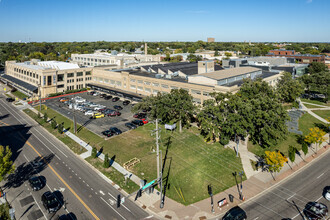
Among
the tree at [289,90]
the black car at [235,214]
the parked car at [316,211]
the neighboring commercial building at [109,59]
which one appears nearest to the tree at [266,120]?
the parked car at [316,211]

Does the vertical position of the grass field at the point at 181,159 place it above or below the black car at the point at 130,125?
below

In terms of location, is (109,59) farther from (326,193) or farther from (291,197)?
(326,193)

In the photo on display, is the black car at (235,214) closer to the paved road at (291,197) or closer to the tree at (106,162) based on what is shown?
the paved road at (291,197)

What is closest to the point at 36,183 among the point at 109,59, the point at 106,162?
the point at 106,162

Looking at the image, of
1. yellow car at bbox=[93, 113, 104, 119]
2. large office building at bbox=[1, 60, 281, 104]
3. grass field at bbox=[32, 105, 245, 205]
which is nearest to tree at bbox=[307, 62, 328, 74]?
large office building at bbox=[1, 60, 281, 104]

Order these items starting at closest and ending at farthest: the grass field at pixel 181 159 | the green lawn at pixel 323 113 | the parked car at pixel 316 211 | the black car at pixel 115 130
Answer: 1. the parked car at pixel 316 211
2. the grass field at pixel 181 159
3. the black car at pixel 115 130
4. the green lawn at pixel 323 113

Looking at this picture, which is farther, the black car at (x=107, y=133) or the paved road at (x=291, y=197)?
the black car at (x=107, y=133)

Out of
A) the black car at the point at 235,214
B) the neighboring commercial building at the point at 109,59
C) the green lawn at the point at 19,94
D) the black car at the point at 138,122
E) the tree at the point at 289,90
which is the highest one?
the neighboring commercial building at the point at 109,59

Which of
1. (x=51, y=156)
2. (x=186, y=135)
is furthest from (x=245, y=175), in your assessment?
(x=51, y=156)
